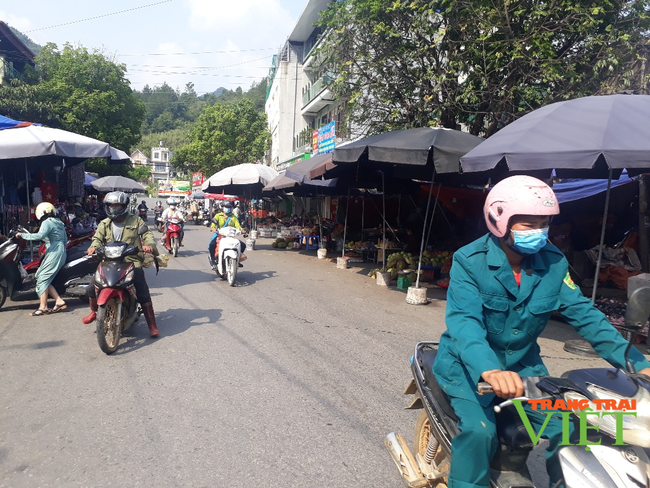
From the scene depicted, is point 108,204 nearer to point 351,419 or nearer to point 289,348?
point 289,348

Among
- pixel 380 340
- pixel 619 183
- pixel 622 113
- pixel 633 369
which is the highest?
pixel 622 113

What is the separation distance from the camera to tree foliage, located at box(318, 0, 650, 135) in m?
9.96

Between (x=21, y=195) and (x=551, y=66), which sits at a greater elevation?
(x=551, y=66)

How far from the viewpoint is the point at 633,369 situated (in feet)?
6.83

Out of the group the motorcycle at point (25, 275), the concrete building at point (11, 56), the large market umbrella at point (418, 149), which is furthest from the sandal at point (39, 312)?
the concrete building at point (11, 56)

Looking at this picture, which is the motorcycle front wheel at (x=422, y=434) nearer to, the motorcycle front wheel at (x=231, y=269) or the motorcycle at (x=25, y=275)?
the motorcycle at (x=25, y=275)

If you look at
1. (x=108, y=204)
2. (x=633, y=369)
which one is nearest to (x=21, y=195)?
(x=108, y=204)

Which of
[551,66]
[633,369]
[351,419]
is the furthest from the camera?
[551,66]

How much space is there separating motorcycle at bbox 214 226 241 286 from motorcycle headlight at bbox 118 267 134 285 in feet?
14.2

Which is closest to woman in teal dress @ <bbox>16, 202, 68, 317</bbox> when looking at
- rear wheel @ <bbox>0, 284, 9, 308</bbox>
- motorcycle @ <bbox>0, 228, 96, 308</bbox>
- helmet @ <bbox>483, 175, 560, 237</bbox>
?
motorcycle @ <bbox>0, 228, 96, 308</bbox>

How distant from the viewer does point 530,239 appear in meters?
2.29

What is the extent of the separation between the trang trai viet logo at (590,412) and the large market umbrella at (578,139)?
4.26 metres

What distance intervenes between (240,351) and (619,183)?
7562mm

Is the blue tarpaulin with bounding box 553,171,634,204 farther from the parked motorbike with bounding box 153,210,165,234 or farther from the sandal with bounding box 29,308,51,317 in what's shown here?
the parked motorbike with bounding box 153,210,165,234
